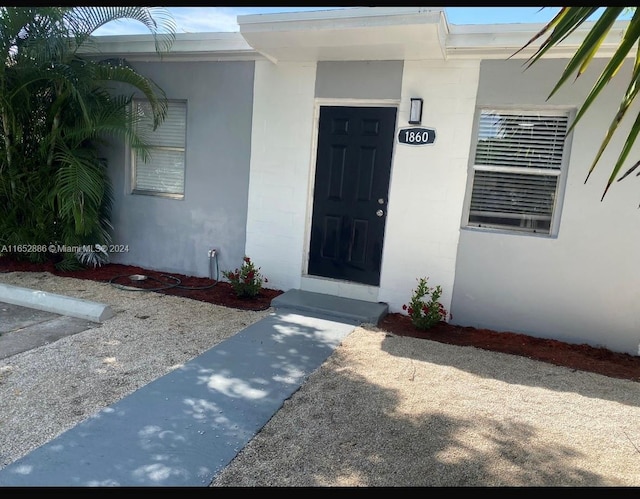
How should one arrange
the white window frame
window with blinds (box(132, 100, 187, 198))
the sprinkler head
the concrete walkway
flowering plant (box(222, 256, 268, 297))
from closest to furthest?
1. the concrete walkway
2. the white window frame
3. flowering plant (box(222, 256, 268, 297))
4. the sprinkler head
5. window with blinds (box(132, 100, 187, 198))

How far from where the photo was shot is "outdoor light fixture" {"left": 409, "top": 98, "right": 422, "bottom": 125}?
4.95 m

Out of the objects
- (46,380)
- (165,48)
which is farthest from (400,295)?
(165,48)

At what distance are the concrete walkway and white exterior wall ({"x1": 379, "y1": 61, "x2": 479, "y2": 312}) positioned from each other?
1.27 metres

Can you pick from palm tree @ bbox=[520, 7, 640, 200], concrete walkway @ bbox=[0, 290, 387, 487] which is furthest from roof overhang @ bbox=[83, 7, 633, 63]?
concrete walkway @ bbox=[0, 290, 387, 487]

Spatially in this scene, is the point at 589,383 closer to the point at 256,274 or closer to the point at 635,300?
the point at 635,300

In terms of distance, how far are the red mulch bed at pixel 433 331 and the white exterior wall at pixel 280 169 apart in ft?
1.53

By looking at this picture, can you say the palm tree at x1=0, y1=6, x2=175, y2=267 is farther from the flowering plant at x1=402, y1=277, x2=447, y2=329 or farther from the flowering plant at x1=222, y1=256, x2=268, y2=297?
the flowering plant at x1=402, y1=277, x2=447, y2=329

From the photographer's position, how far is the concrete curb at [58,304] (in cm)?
450

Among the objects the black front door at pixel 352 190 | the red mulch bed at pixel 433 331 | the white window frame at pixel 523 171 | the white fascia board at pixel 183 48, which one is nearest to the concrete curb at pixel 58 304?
the red mulch bed at pixel 433 331

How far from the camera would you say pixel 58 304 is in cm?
466

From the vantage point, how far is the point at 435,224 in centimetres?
509

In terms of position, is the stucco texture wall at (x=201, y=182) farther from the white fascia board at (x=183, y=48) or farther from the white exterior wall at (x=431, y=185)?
the white exterior wall at (x=431, y=185)

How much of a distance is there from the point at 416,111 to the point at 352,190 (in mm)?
1136

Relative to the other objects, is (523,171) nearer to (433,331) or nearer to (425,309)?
(425,309)
